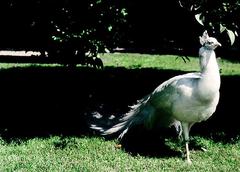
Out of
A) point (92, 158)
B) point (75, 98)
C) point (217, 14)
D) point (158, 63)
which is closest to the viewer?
point (217, 14)

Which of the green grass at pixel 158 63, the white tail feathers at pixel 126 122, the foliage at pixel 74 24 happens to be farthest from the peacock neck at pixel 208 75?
the green grass at pixel 158 63

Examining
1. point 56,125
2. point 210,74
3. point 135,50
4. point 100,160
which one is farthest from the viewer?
point 135,50

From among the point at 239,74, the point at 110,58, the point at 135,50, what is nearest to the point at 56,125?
the point at 239,74

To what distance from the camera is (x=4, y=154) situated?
5.30 m

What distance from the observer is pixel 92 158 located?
17.3ft

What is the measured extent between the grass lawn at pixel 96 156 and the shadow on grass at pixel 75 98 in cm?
28

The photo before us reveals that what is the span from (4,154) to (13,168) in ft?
1.62

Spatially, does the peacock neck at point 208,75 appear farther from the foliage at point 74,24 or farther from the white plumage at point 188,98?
the foliage at point 74,24

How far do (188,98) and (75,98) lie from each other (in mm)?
3216

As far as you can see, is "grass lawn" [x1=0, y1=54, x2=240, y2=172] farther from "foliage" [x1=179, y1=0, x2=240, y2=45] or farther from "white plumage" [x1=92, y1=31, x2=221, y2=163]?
"foliage" [x1=179, y1=0, x2=240, y2=45]

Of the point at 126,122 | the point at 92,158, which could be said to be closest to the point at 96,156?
the point at 92,158

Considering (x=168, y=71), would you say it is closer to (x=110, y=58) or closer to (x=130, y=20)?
(x=110, y=58)

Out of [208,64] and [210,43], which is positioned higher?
[210,43]

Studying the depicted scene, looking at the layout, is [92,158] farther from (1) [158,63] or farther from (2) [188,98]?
(1) [158,63]
